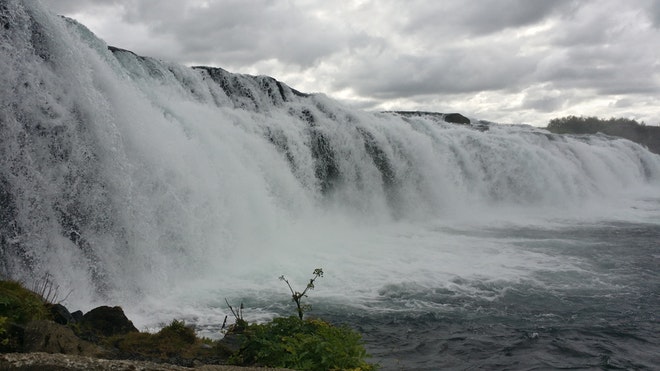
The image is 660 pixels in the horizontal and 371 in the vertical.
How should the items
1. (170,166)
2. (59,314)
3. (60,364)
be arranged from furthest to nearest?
(170,166)
(59,314)
(60,364)

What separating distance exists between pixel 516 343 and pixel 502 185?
19.2m

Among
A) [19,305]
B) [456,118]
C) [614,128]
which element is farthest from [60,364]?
[614,128]

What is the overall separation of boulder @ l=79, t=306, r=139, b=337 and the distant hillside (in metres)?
70.2

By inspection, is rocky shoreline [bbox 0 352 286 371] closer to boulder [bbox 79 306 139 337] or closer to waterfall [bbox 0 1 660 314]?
boulder [bbox 79 306 139 337]

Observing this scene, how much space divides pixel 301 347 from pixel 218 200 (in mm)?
8122

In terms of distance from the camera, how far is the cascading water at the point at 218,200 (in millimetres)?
8453

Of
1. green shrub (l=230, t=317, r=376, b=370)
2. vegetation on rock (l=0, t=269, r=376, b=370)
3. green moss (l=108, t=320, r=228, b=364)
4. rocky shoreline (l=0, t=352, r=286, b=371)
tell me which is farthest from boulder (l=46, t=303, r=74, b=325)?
rocky shoreline (l=0, t=352, r=286, b=371)

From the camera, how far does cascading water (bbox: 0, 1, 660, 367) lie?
8.45m

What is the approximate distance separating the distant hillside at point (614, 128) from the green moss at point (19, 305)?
71.2 m

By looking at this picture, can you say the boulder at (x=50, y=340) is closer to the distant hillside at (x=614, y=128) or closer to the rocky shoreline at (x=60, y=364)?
the rocky shoreline at (x=60, y=364)

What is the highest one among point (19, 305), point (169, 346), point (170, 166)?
point (170, 166)

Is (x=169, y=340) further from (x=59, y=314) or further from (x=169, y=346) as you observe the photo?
(x=59, y=314)

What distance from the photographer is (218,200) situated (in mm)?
12594

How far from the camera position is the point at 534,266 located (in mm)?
12180
